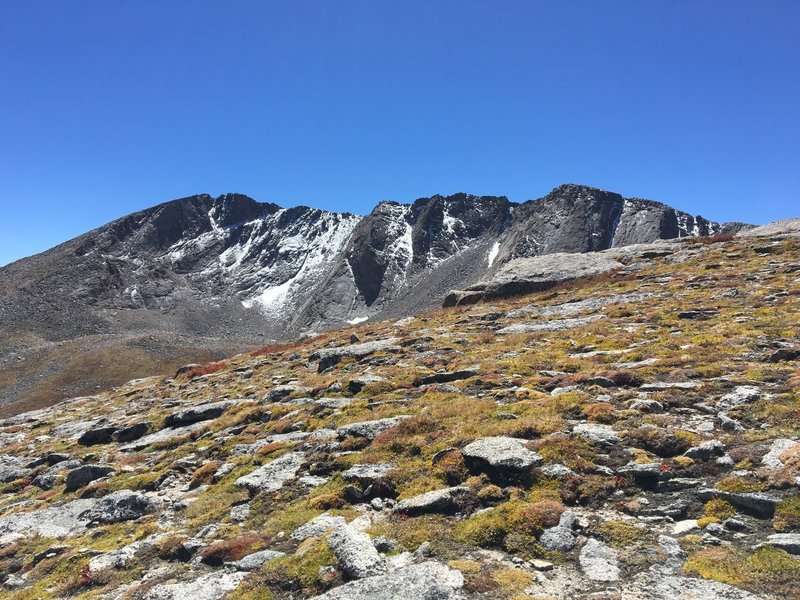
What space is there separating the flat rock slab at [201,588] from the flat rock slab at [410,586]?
2.11m

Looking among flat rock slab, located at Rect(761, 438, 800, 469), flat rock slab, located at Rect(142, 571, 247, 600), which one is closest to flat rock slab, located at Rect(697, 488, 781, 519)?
flat rock slab, located at Rect(761, 438, 800, 469)

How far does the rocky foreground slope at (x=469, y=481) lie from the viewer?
8.23 metres

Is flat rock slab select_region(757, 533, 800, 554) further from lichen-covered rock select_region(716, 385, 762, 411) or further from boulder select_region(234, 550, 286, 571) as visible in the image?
boulder select_region(234, 550, 286, 571)

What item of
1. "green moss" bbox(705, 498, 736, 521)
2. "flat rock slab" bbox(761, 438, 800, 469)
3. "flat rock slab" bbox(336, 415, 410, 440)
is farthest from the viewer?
"flat rock slab" bbox(336, 415, 410, 440)

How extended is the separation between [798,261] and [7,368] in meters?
141

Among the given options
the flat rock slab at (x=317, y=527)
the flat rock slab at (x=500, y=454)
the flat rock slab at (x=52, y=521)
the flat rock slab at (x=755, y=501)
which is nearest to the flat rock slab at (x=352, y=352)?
the flat rock slab at (x=52, y=521)

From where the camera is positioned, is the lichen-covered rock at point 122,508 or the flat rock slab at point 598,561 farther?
the lichen-covered rock at point 122,508

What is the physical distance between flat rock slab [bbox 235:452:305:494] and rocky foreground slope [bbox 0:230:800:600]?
0.07 metres

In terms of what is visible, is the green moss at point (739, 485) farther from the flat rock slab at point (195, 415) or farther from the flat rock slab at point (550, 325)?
A: the flat rock slab at point (195, 415)

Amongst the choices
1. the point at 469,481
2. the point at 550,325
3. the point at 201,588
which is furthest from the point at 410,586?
the point at 550,325

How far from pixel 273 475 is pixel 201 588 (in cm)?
513

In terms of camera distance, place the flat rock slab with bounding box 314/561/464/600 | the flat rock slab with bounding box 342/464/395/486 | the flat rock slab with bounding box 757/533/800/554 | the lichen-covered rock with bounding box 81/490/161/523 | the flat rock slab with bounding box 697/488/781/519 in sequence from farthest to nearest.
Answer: the lichen-covered rock with bounding box 81/490/161/523, the flat rock slab with bounding box 342/464/395/486, the flat rock slab with bounding box 697/488/781/519, the flat rock slab with bounding box 314/561/464/600, the flat rock slab with bounding box 757/533/800/554

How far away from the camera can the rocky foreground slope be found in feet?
27.0

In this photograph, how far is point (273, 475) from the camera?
14672mm
